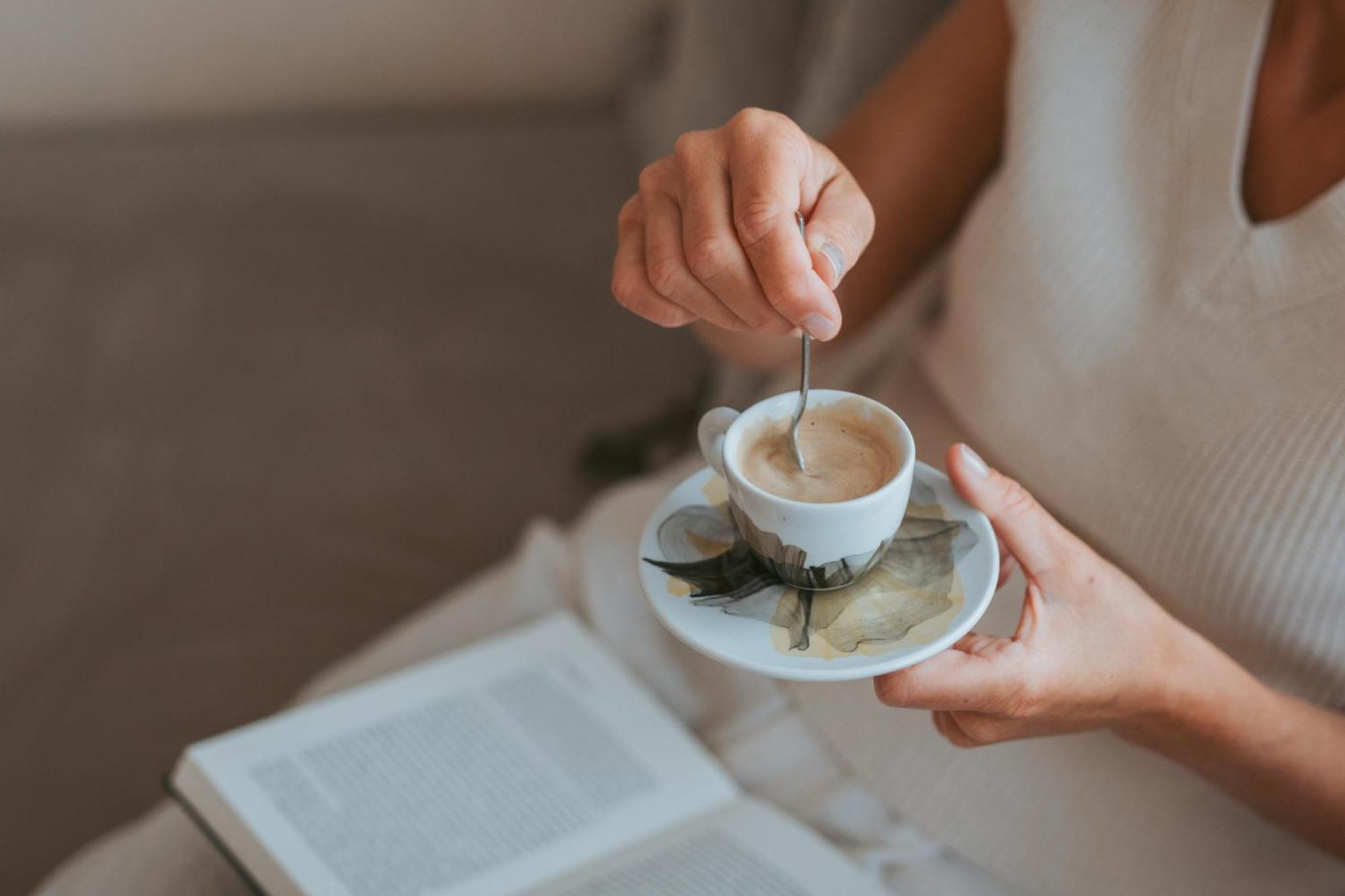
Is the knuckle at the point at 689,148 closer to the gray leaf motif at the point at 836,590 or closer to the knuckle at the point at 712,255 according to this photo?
the knuckle at the point at 712,255

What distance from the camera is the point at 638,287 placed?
0.75 meters

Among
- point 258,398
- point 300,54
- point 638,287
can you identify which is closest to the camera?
point 638,287

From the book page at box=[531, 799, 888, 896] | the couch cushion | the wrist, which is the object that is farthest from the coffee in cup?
the couch cushion

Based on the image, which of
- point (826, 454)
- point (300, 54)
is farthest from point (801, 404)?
point (300, 54)

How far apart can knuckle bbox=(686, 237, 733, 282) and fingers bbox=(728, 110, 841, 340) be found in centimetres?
1

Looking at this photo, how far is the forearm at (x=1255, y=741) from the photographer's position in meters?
0.76

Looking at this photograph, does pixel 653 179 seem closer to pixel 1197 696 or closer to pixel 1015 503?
pixel 1015 503

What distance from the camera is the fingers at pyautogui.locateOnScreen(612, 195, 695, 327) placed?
29.3 inches

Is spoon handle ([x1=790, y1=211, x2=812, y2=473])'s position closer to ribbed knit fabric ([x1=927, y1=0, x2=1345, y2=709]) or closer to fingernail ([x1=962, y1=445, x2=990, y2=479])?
fingernail ([x1=962, y1=445, x2=990, y2=479])

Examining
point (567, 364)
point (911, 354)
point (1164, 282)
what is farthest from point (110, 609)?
point (1164, 282)

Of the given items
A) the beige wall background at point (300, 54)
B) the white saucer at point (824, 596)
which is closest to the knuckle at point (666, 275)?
the white saucer at point (824, 596)

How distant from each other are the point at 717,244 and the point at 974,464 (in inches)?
7.6

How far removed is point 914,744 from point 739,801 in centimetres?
14

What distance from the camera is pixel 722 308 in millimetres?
724
